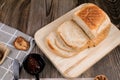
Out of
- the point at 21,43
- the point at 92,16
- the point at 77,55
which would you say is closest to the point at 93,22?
the point at 92,16

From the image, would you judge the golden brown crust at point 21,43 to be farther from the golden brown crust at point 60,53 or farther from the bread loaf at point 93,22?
the bread loaf at point 93,22

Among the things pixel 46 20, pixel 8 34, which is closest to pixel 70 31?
pixel 46 20

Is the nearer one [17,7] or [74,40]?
[74,40]

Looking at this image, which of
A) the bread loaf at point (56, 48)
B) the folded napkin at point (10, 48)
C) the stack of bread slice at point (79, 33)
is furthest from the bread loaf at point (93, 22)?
the folded napkin at point (10, 48)

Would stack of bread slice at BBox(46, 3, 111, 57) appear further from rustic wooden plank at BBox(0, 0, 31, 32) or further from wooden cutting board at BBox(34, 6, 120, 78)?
rustic wooden plank at BBox(0, 0, 31, 32)

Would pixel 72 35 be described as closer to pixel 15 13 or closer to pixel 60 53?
pixel 60 53

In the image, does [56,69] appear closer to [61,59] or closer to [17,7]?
[61,59]

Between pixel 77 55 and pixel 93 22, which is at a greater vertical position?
pixel 93 22
